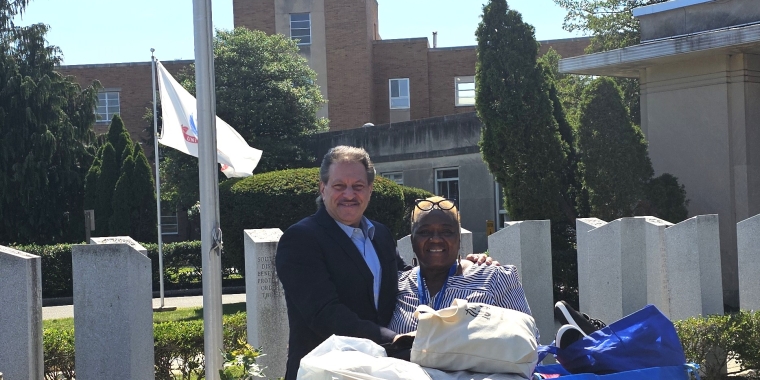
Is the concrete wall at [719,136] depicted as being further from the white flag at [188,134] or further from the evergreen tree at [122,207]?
the evergreen tree at [122,207]

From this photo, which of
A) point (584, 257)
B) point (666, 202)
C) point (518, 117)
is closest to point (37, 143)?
point (518, 117)

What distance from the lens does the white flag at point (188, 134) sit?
48.9 ft

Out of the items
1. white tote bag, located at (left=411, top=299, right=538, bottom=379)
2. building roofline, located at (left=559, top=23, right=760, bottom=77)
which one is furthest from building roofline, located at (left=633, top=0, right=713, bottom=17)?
white tote bag, located at (left=411, top=299, right=538, bottom=379)

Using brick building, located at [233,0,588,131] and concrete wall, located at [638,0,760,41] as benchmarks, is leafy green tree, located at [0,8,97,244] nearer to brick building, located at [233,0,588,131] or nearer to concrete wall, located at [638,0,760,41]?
brick building, located at [233,0,588,131]

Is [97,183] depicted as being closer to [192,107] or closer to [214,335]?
[192,107]

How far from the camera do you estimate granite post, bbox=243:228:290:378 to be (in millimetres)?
7559

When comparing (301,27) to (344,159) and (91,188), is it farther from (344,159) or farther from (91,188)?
(344,159)

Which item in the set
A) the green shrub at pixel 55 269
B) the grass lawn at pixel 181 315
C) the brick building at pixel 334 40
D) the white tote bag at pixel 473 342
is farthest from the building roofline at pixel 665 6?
the brick building at pixel 334 40

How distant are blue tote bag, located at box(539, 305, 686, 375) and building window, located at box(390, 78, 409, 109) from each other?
41498 mm

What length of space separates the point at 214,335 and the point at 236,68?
28.1 meters

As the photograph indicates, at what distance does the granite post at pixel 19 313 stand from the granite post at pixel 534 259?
201 inches

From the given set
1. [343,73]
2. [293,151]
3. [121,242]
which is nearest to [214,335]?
[121,242]

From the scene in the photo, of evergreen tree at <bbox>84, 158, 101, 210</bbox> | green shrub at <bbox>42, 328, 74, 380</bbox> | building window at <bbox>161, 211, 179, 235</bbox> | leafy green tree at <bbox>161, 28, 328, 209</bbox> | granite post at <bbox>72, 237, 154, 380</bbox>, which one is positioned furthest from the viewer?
building window at <bbox>161, 211, 179, 235</bbox>

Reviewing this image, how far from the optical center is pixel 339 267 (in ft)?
12.7
